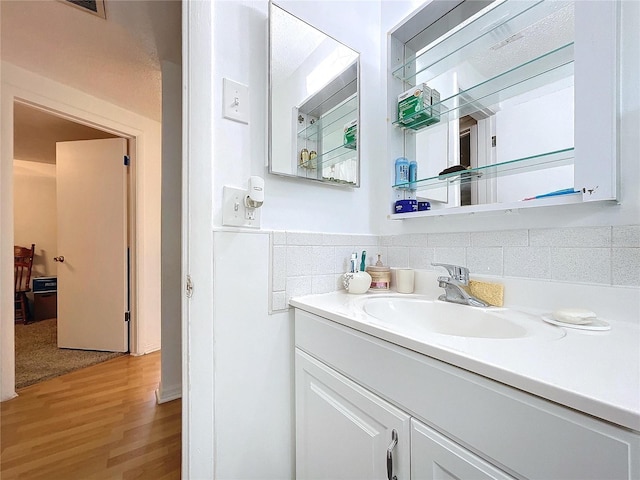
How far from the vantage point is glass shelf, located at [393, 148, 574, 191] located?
0.77 m

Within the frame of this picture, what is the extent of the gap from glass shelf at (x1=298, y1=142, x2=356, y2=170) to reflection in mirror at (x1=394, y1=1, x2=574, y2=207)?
23cm

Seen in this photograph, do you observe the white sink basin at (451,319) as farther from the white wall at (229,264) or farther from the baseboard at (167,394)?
the baseboard at (167,394)

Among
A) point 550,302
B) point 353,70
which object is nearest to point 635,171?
point 550,302

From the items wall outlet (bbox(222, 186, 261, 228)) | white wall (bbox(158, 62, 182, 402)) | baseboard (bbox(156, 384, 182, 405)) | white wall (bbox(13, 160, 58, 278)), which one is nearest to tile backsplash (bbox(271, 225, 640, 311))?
wall outlet (bbox(222, 186, 261, 228))

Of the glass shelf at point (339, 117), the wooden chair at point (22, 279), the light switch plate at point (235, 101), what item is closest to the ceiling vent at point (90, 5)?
the light switch plate at point (235, 101)

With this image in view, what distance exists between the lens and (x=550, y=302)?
2.49 feet

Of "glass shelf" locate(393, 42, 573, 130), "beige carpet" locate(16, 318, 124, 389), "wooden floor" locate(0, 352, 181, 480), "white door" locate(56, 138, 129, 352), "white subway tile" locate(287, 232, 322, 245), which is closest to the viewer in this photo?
"glass shelf" locate(393, 42, 573, 130)

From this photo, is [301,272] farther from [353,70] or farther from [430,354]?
[353,70]

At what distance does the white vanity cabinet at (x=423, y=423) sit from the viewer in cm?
34

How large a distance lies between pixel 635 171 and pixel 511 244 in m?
0.30

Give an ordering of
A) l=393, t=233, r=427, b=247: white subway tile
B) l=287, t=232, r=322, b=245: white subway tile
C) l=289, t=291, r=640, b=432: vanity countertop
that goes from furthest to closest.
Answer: l=393, t=233, r=427, b=247: white subway tile → l=287, t=232, r=322, b=245: white subway tile → l=289, t=291, r=640, b=432: vanity countertop

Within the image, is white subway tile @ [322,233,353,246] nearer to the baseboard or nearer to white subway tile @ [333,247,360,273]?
white subway tile @ [333,247,360,273]

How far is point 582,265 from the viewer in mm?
713

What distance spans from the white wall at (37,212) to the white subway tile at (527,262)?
5382 millimetres
